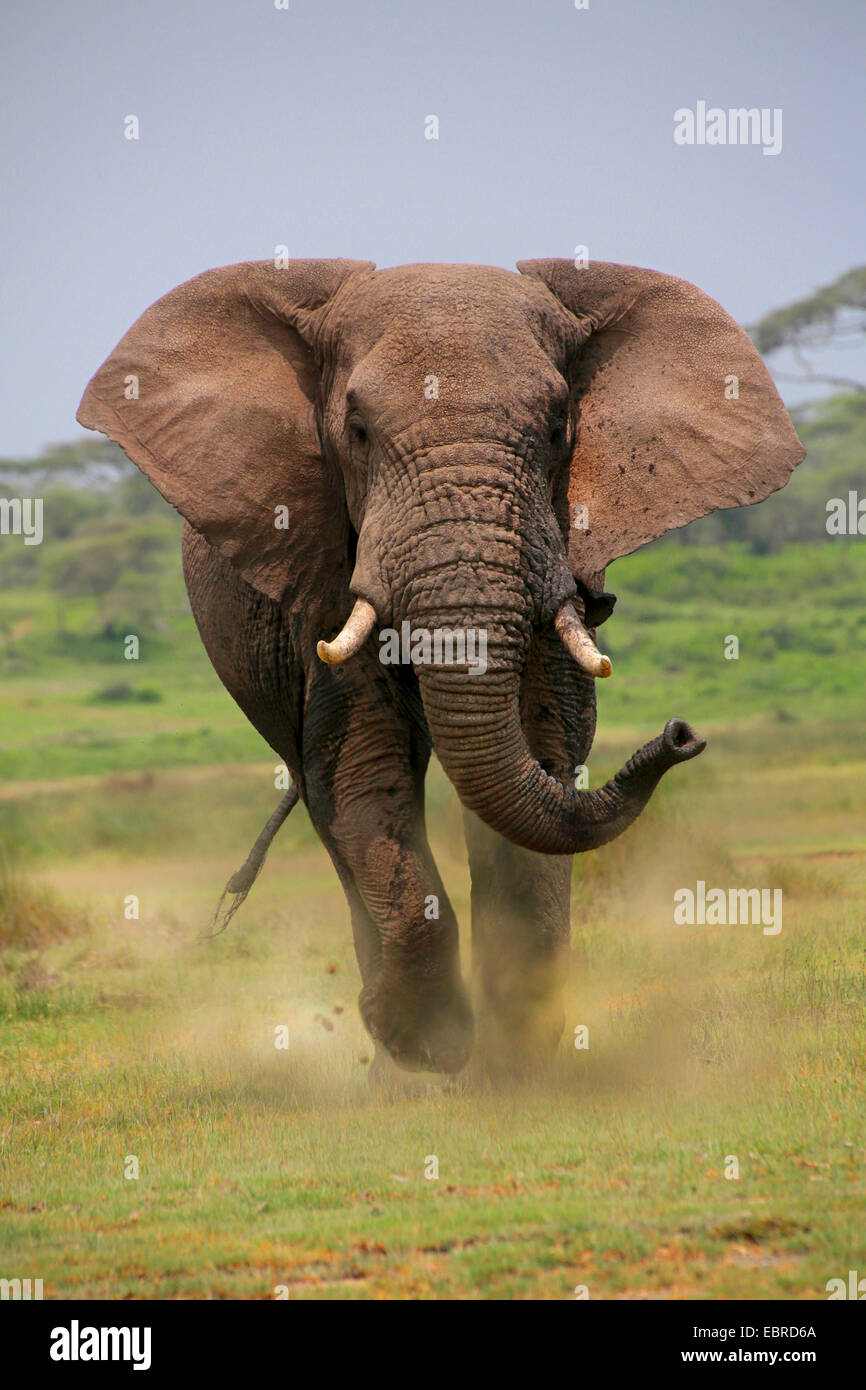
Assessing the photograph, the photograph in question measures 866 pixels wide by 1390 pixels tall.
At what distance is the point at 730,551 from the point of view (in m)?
53.2

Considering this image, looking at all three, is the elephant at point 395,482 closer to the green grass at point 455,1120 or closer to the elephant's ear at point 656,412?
the elephant's ear at point 656,412

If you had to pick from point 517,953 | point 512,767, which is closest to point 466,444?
point 512,767

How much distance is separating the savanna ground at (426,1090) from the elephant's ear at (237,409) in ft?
8.75

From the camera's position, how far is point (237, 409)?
355 inches

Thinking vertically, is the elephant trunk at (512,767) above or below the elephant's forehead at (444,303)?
below

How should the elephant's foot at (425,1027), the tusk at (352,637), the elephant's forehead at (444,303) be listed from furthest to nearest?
A: 1. the elephant's foot at (425,1027)
2. the elephant's forehead at (444,303)
3. the tusk at (352,637)

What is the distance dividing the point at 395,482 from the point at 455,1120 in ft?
9.30

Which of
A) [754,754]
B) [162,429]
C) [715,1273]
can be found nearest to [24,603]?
[754,754]

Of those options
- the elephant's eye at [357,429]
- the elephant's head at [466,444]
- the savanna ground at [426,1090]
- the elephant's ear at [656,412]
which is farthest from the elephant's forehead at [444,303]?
the savanna ground at [426,1090]

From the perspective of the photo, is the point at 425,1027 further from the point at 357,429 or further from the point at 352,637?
the point at 357,429

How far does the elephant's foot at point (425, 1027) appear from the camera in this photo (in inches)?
360

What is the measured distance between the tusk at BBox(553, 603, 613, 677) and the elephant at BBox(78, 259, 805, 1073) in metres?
0.02

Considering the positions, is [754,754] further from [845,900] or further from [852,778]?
[845,900]

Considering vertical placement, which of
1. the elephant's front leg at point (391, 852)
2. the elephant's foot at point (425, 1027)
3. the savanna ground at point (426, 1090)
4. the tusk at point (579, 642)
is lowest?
the savanna ground at point (426, 1090)
